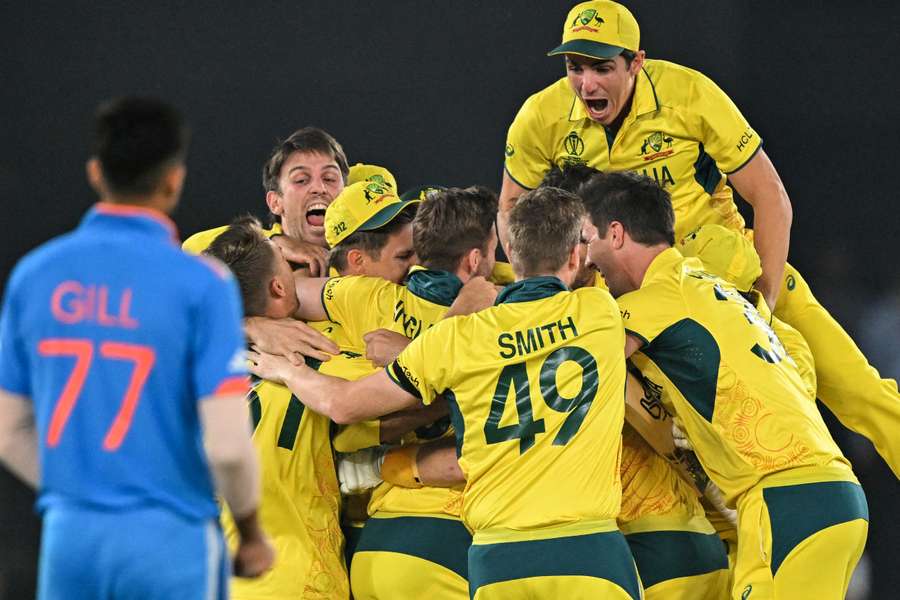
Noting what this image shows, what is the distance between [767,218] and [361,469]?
163cm

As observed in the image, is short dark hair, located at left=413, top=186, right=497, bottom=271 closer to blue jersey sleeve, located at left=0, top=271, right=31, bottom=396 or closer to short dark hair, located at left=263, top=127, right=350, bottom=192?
short dark hair, located at left=263, top=127, right=350, bottom=192

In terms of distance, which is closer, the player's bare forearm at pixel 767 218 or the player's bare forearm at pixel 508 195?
the player's bare forearm at pixel 767 218

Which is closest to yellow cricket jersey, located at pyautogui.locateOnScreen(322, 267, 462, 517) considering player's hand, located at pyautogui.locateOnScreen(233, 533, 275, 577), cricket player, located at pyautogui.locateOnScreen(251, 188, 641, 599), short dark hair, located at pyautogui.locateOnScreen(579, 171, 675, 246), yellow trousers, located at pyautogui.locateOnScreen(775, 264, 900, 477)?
cricket player, located at pyautogui.locateOnScreen(251, 188, 641, 599)

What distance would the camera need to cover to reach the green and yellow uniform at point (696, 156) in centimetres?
429

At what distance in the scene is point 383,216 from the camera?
152 inches

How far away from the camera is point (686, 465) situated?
3.79 meters

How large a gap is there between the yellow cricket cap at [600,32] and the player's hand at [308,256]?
105 cm

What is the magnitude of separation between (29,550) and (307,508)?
3.31m

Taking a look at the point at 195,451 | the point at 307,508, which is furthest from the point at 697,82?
the point at 195,451

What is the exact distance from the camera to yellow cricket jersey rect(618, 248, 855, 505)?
3422mm

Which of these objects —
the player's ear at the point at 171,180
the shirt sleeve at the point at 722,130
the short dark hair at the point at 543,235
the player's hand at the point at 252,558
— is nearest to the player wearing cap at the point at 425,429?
the short dark hair at the point at 543,235

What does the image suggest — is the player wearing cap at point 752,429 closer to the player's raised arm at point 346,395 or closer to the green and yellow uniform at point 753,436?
the green and yellow uniform at point 753,436

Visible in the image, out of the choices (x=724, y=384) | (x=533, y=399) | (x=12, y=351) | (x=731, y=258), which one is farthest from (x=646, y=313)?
(x=12, y=351)

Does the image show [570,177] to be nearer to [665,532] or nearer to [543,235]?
[543,235]
